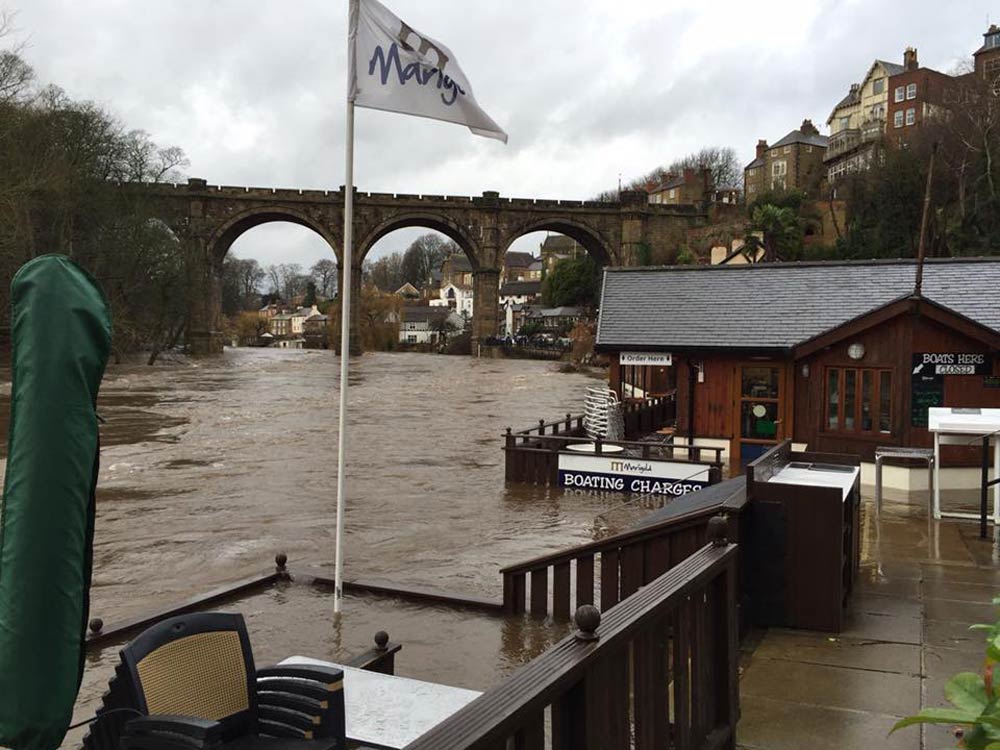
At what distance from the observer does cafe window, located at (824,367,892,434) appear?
1441cm

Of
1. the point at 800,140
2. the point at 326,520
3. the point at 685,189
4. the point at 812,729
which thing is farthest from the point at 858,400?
the point at 685,189

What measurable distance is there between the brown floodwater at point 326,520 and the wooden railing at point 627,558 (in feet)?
1.11

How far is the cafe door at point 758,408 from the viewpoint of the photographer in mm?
16031

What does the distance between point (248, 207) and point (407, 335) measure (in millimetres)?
53476

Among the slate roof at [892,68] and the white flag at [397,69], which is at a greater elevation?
the slate roof at [892,68]

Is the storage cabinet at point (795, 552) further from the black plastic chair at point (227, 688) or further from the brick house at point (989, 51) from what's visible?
the brick house at point (989, 51)

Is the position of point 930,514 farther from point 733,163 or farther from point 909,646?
point 733,163

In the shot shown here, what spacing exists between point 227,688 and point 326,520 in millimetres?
10742

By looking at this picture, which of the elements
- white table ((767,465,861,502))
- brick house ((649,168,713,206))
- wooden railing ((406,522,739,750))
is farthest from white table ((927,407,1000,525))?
brick house ((649,168,713,206))

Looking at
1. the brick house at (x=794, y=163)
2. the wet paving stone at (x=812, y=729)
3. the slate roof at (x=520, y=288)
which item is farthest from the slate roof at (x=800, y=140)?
the wet paving stone at (x=812, y=729)

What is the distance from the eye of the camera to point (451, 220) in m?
86.2

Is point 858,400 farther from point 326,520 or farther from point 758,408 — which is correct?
point 326,520

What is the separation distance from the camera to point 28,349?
2352 mm

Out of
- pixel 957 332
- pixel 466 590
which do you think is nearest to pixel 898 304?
pixel 957 332
